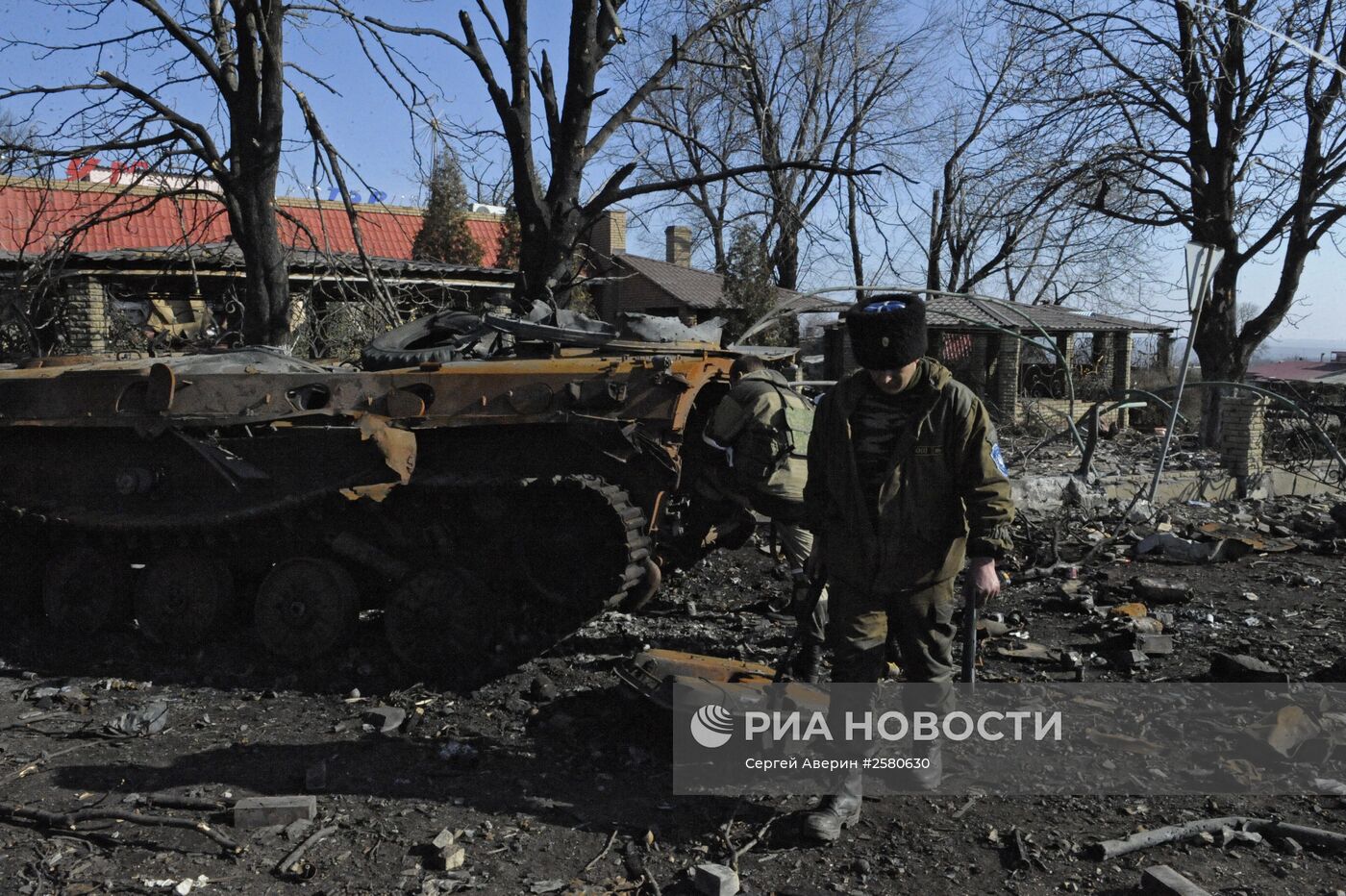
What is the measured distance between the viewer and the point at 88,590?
22.9 ft

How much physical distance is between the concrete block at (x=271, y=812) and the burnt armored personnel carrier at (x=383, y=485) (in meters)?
1.81

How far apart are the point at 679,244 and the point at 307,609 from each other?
37.5 metres

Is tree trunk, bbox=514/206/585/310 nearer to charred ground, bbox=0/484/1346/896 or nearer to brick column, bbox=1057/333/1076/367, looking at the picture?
charred ground, bbox=0/484/1346/896

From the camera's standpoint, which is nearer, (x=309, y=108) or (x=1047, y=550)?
(x=1047, y=550)

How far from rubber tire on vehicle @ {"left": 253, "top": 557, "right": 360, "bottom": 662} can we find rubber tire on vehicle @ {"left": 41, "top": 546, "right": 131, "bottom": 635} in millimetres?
1224

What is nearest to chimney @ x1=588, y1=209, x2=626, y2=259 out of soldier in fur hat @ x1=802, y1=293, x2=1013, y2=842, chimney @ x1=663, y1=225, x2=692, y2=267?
chimney @ x1=663, y1=225, x2=692, y2=267

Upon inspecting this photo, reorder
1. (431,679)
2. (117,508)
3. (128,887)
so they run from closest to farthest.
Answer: (128,887) < (431,679) < (117,508)

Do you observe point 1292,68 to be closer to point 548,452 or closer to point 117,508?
point 548,452

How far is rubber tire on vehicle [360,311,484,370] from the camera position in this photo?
6.61 metres

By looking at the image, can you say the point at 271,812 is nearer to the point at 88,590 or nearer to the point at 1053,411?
the point at 88,590

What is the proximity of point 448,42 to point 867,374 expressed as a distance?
8346 mm

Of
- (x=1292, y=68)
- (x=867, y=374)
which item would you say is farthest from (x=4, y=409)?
(x=1292, y=68)

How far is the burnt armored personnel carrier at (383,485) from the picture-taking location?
5.91m

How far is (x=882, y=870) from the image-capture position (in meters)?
3.68
